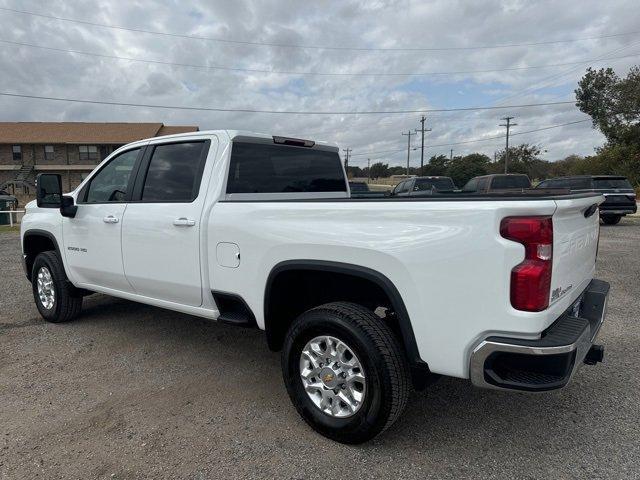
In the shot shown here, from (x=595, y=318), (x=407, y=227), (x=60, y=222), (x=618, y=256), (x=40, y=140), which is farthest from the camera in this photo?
Result: (x=40, y=140)

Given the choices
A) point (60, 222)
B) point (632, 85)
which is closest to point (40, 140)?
point (60, 222)

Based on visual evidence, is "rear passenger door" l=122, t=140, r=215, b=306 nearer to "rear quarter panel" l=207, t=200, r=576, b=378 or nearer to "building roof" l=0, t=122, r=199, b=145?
"rear quarter panel" l=207, t=200, r=576, b=378

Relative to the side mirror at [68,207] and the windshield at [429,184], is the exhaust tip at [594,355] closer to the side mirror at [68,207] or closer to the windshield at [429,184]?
the side mirror at [68,207]

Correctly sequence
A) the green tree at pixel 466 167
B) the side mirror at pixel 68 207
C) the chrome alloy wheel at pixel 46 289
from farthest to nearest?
the green tree at pixel 466 167 < the chrome alloy wheel at pixel 46 289 < the side mirror at pixel 68 207

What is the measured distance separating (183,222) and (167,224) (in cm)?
21

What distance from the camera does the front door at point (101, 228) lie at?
4.20m

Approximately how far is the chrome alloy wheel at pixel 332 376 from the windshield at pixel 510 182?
49.0 feet

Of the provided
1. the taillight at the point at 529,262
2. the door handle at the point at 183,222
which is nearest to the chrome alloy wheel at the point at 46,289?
the door handle at the point at 183,222

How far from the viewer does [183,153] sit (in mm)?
3885

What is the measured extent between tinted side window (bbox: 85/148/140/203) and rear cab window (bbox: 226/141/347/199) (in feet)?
3.79

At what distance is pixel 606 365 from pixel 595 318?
119 cm

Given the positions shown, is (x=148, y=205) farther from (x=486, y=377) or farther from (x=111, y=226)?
(x=486, y=377)

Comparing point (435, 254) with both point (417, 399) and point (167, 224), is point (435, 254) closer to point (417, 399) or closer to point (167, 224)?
point (417, 399)

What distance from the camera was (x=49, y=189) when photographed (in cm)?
463
